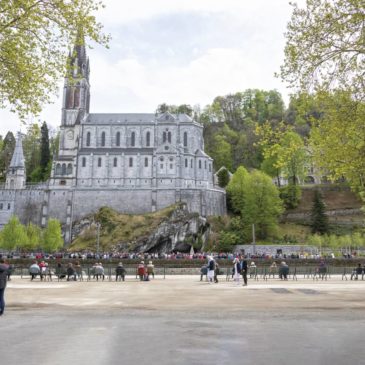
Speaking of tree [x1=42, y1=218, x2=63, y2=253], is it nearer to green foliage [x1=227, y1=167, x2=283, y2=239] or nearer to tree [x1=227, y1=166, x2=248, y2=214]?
green foliage [x1=227, y1=167, x2=283, y2=239]

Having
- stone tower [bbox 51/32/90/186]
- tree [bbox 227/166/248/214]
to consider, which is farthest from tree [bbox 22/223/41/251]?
tree [bbox 227/166/248/214]

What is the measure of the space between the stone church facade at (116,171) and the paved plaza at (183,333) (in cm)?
6090

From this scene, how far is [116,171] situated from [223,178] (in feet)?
76.3

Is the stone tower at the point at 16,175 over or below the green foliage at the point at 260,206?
over

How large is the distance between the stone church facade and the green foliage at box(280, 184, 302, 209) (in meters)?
11.7

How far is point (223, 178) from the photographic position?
3546 inches

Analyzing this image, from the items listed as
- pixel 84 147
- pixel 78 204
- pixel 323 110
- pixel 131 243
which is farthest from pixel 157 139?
pixel 323 110

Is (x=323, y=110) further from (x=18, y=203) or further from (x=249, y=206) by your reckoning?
(x=18, y=203)

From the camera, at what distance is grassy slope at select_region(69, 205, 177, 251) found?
6625cm

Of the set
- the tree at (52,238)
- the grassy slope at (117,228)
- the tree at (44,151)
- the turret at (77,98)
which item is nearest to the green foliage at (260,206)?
the grassy slope at (117,228)

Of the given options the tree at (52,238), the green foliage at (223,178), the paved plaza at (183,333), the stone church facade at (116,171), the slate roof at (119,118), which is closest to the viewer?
the paved plaza at (183,333)

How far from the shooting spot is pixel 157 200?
7688 cm

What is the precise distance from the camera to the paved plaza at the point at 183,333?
719 centimetres

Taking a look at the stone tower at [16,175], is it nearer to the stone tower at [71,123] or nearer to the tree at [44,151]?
the stone tower at [71,123]
